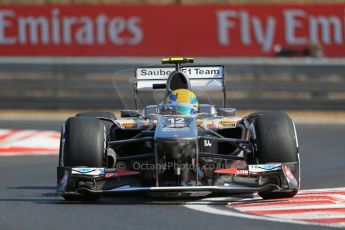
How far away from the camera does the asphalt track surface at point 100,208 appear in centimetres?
884

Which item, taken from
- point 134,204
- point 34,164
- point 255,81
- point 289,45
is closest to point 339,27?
point 289,45

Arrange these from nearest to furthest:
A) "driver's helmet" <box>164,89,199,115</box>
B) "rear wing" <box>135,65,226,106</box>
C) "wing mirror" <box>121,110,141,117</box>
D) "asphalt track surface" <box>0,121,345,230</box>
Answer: "asphalt track surface" <box>0,121,345,230</box> → "driver's helmet" <box>164,89,199,115</box> → "wing mirror" <box>121,110,141,117</box> → "rear wing" <box>135,65,226,106</box>

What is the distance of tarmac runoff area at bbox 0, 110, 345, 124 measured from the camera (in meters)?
20.9

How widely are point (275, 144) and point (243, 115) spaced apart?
10730 millimetres

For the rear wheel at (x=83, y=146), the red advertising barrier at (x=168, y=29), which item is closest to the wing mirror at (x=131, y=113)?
the rear wheel at (x=83, y=146)

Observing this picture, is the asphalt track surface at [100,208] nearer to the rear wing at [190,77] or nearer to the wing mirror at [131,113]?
the wing mirror at [131,113]

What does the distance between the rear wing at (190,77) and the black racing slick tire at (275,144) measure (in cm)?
238

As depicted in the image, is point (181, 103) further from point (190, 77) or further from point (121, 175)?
point (121, 175)

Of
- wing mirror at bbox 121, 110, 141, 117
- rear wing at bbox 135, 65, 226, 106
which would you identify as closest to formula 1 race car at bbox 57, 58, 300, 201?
wing mirror at bbox 121, 110, 141, 117

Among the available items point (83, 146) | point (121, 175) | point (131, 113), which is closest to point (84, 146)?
point (83, 146)

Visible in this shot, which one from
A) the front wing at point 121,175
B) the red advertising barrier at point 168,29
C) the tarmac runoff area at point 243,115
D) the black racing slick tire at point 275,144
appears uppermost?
the red advertising barrier at point 168,29

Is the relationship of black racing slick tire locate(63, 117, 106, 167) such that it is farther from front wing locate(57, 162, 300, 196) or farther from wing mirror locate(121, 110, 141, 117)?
wing mirror locate(121, 110, 141, 117)

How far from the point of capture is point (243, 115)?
830 inches

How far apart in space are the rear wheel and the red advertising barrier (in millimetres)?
15985
